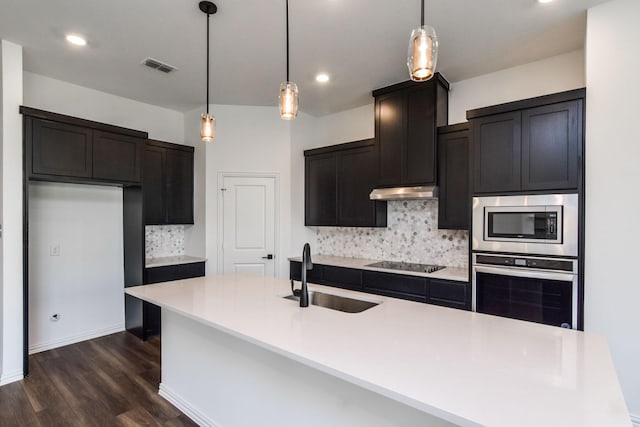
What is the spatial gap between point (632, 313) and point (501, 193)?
114 cm

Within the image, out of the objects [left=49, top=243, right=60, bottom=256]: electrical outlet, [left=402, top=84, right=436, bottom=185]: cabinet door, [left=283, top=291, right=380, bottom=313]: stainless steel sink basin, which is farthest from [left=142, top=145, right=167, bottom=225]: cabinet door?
[left=402, top=84, right=436, bottom=185]: cabinet door

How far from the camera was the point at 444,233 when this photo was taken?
3.71 metres

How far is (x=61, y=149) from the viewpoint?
319 centimetres

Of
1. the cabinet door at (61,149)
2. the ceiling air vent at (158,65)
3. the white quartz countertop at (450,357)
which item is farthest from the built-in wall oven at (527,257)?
the cabinet door at (61,149)

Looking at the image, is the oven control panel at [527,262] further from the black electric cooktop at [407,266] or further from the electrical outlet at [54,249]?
the electrical outlet at [54,249]

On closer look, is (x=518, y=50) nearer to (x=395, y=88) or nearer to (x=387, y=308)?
(x=395, y=88)

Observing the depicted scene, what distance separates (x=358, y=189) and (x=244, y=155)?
5.29ft

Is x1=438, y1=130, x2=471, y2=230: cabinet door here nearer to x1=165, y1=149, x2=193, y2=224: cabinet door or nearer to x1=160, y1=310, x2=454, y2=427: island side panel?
x1=160, y1=310, x2=454, y2=427: island side panel

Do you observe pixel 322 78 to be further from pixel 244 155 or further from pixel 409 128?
pixel 244 155

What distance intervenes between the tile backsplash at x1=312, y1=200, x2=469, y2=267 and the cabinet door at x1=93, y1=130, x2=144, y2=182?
2659mm

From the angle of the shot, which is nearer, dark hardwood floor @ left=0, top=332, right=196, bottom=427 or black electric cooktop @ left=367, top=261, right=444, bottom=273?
dark hardwood floor @ left=0, top=332, right=196, bottom=427

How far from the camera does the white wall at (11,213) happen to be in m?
2.82

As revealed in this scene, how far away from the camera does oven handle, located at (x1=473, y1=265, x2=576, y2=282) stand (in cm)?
241

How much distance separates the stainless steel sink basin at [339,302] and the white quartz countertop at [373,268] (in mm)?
1215
